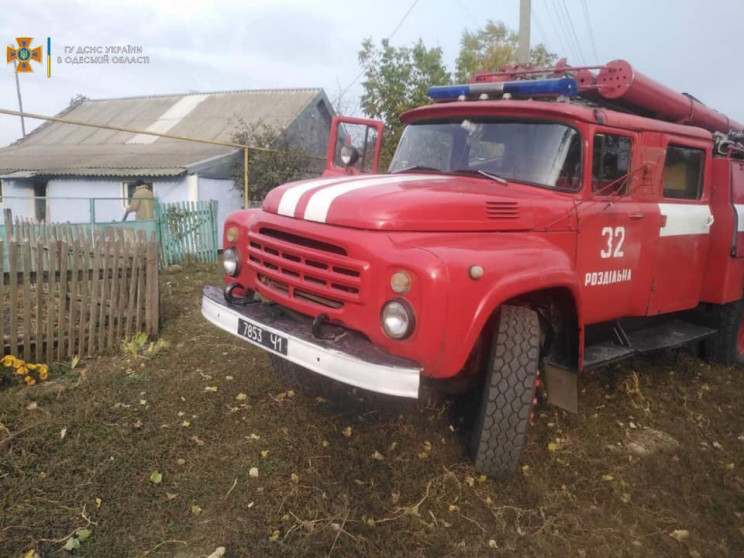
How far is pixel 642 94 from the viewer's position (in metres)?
4.44

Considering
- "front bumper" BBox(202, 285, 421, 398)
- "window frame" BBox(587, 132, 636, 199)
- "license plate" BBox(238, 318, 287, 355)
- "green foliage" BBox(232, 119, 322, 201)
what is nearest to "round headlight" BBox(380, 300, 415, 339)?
"front bumper" BBox(202, 285, 421, 398)

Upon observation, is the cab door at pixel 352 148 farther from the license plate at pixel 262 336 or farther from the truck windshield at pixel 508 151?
the license plate at pixel 262 336

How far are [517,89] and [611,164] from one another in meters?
0.86

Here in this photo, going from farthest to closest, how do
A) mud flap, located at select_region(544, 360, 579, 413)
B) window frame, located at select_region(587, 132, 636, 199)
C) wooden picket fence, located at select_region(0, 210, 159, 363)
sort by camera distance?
wooden picket fence, located at select_region(0, 210, 159, 363)
window frame, located at select_region(587, 132, 636, 199)
mud flap, located at select_region(544, 360, 579, 413)

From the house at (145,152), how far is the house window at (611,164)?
12985mm

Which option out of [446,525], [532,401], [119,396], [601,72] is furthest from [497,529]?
[601,72]

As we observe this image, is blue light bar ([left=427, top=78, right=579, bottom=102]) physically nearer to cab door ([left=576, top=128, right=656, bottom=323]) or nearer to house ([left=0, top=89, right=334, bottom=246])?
cab door ([left=576, top=128, right=656, bottom=323])

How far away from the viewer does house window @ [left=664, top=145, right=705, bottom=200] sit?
14.8 feet

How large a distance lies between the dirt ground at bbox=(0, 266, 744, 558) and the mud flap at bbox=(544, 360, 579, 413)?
1.25ft

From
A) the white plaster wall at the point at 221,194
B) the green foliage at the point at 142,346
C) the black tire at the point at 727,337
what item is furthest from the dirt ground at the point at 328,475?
the white plaster wall at the point at 221,194

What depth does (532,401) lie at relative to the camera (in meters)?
3.24

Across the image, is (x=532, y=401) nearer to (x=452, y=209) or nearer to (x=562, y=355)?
(x=562, y=355)

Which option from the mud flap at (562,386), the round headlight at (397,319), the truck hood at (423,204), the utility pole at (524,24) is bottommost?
the mud flap at (562,386)

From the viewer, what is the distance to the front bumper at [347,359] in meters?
2.67
